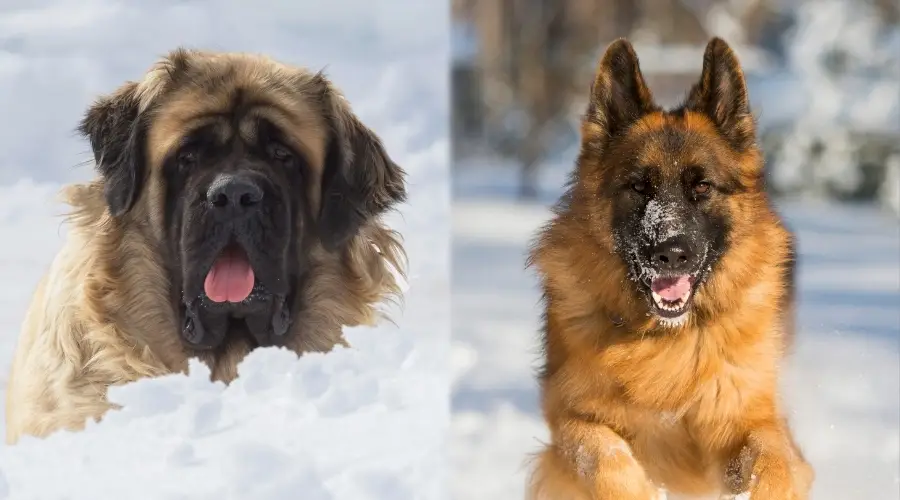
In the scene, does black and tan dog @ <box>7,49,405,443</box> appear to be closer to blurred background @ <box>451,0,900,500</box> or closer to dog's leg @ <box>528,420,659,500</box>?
blurred background @ <box>451,0,900,500</box>

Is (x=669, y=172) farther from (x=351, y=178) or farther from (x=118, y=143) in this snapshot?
(x=118, y=143)

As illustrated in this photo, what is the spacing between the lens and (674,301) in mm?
2275

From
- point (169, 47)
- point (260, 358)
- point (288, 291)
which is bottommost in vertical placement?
point (260, 358)

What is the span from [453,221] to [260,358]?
690mm

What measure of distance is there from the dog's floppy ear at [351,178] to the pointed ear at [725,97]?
85 centimetres

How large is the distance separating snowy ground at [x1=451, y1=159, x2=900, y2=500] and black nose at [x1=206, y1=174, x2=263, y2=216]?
2.13ft

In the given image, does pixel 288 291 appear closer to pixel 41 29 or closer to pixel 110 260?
pixel 110 260

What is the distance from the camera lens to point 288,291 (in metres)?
2.43

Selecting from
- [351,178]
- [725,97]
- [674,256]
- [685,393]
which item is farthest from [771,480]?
[351,178]

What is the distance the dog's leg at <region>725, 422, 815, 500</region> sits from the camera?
218 cm

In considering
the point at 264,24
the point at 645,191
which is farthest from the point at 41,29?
the point at 645,191

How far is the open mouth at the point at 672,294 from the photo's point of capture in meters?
2.25

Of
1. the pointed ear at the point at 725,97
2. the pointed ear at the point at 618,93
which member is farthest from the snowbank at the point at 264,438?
the pointed ear at the point at 725,97

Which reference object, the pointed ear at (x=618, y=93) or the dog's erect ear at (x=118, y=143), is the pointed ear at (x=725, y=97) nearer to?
the pointed ear at (x=618, y=93)
